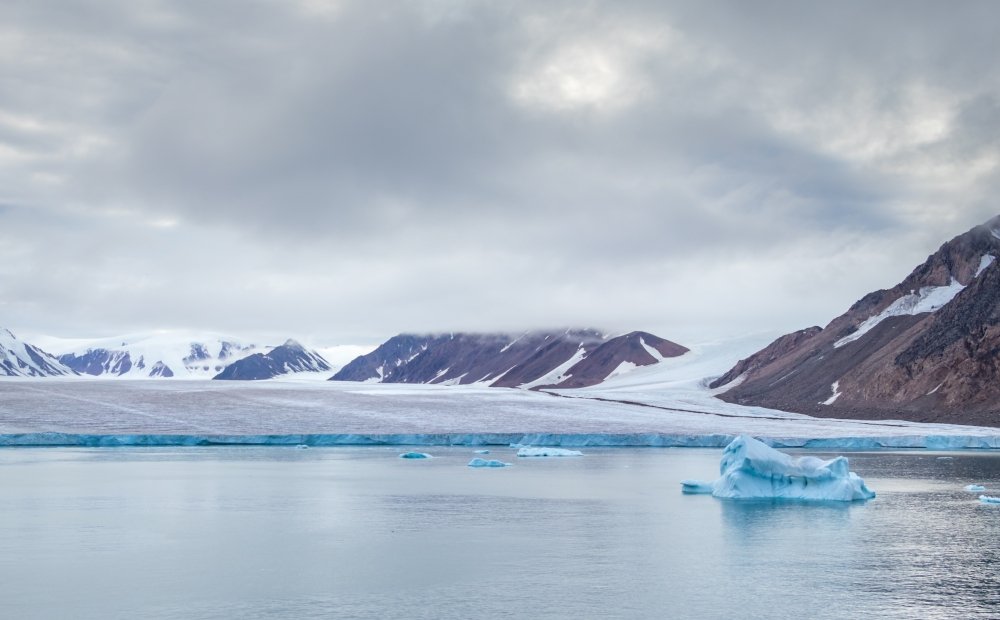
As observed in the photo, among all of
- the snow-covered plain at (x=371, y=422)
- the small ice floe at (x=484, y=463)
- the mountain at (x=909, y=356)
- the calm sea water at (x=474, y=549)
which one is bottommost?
the calm sea water at (x=474, y=549)

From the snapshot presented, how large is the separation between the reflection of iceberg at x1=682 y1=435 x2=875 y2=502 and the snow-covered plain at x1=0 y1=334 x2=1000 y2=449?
26.5m

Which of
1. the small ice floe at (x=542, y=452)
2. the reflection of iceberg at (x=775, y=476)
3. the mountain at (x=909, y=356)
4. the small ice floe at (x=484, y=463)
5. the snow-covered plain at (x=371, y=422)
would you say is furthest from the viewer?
the mountain at (x=909, y=356)

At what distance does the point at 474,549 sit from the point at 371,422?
132ft

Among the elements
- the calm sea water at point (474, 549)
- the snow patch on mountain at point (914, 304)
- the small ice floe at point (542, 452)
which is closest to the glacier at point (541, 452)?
the small ice floe at point (542, 452)

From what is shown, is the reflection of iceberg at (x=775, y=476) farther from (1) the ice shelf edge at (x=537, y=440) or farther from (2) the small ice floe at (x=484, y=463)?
(1) the ice shelf edge at (x=537, y=440)

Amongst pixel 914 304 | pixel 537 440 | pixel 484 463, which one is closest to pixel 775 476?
pixel 484 463

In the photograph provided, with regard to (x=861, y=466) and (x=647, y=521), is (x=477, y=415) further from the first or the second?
(x=647, y=521)

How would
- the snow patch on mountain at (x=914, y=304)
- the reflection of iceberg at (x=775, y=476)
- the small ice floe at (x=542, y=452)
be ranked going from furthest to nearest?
the snow patch on mountain at (x=914, y=304) < the small ice floe at (x=542, y=452) < the reflection of iceberg at (x=775, y=476)

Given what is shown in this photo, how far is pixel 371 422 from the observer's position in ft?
190


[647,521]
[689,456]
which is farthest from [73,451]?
[647,521]

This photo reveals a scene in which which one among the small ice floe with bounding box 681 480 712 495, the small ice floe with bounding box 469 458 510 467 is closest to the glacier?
the small ice floe with bounding box 469 458 510 467

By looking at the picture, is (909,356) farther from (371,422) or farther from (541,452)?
(541,452)

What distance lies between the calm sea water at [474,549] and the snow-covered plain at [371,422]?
1848cm

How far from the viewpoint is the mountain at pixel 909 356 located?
84.8 metres
